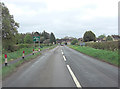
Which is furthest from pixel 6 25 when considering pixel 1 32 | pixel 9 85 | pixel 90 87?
pixel 90 87

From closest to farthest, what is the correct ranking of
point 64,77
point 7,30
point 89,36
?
point 64,77
point 7,30
point 89,36

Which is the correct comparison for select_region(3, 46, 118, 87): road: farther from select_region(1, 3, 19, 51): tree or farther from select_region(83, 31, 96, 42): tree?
select_region(83, 31, 96, 42): tree

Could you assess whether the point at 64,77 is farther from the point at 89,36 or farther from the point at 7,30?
the point at 89,36

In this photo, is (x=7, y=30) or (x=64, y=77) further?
(x=7, y=30)

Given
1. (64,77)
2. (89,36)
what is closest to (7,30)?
(64,77)

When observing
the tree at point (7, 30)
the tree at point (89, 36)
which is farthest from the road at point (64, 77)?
the tree at point (89, 36)

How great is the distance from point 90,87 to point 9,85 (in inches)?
140

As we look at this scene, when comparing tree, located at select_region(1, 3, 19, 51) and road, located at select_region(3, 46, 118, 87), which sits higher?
tree, located at select_region(1, 3, 19, 51)

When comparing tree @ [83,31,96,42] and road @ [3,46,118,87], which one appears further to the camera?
tree @ [83,31,96,42]

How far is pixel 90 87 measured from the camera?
16.8 feet

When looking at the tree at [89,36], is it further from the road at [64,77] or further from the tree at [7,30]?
the road at [64,77]

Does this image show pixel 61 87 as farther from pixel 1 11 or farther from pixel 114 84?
pixel 1 11

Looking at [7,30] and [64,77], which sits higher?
[7,30]

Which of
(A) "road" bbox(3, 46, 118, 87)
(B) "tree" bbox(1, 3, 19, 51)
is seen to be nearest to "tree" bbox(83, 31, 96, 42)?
(B) "tree" bbox(1, 3, 19, 51)
